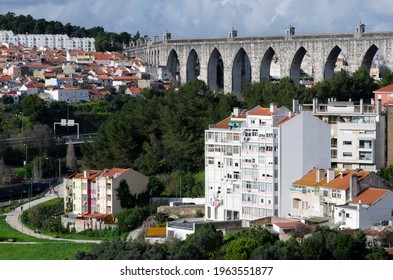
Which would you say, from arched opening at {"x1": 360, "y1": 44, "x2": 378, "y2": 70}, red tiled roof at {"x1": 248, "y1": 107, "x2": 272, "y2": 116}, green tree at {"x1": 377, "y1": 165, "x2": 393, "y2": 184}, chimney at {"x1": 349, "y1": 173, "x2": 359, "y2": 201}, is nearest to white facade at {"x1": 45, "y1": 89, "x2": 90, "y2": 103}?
arched opening at {"x1": 360, "y1": 44, "x2": 378, "y2": 70}

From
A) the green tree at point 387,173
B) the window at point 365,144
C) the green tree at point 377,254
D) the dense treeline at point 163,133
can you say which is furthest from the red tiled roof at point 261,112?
the green tree at point 377,254

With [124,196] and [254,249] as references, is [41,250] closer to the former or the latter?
[124,196]

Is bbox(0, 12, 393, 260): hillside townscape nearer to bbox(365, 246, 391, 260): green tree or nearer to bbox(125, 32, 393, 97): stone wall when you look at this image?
bbox(365, 246, 391, 260): green tree

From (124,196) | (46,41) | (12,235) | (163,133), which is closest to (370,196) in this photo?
(124,196)

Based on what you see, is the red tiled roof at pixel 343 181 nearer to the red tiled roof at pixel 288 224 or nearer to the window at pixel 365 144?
the red tiled roof at pixel 288 224

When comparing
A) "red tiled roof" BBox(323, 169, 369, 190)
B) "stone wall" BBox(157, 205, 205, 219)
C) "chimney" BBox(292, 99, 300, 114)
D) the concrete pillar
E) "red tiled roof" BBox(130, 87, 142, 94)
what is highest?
the concrete pillar
